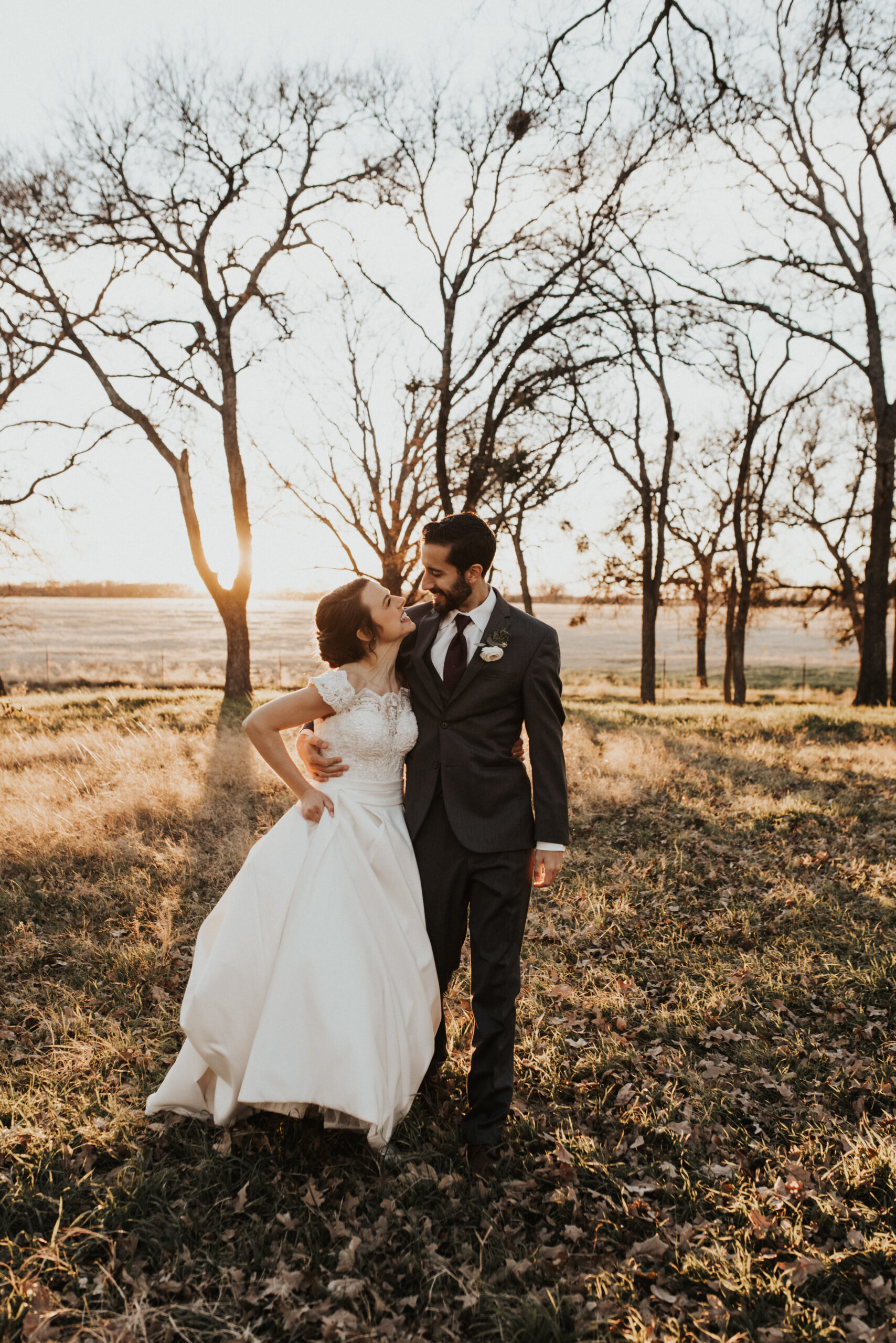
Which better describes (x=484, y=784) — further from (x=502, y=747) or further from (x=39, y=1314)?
(x=39, y=1314)

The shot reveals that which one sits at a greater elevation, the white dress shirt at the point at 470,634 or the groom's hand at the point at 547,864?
the white dress shirt at the point at 470,634

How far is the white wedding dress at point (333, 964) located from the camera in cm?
319

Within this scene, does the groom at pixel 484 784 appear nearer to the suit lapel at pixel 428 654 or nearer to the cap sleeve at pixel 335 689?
the suit lapel at pixel 428 654

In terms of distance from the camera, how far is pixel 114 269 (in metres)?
17.1

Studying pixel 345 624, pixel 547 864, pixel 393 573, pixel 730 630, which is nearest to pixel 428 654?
pixel 345 624

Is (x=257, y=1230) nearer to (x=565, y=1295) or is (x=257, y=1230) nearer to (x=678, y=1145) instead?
(x=565, y=1295)

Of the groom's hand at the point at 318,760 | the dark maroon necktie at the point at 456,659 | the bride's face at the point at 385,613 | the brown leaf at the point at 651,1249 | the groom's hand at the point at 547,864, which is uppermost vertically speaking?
the bride's face at the point at 385,613

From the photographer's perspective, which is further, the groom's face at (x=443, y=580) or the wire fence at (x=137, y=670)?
the wire fence at (x=137, y=670)

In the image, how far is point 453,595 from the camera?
3.49 m

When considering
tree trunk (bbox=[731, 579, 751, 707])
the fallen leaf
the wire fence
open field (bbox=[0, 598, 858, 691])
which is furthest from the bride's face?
tree trunk (bbox=[731, 579, 751, 707])

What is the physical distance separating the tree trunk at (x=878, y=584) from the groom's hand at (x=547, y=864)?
1694cm

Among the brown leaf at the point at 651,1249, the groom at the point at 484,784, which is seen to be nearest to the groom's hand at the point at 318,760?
the groom at the point at 484,784

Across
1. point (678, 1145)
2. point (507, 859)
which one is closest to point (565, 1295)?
point (678, 1145)

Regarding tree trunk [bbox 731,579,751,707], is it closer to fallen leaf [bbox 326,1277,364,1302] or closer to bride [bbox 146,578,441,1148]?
bride [bbox 146,578,441,1148]
